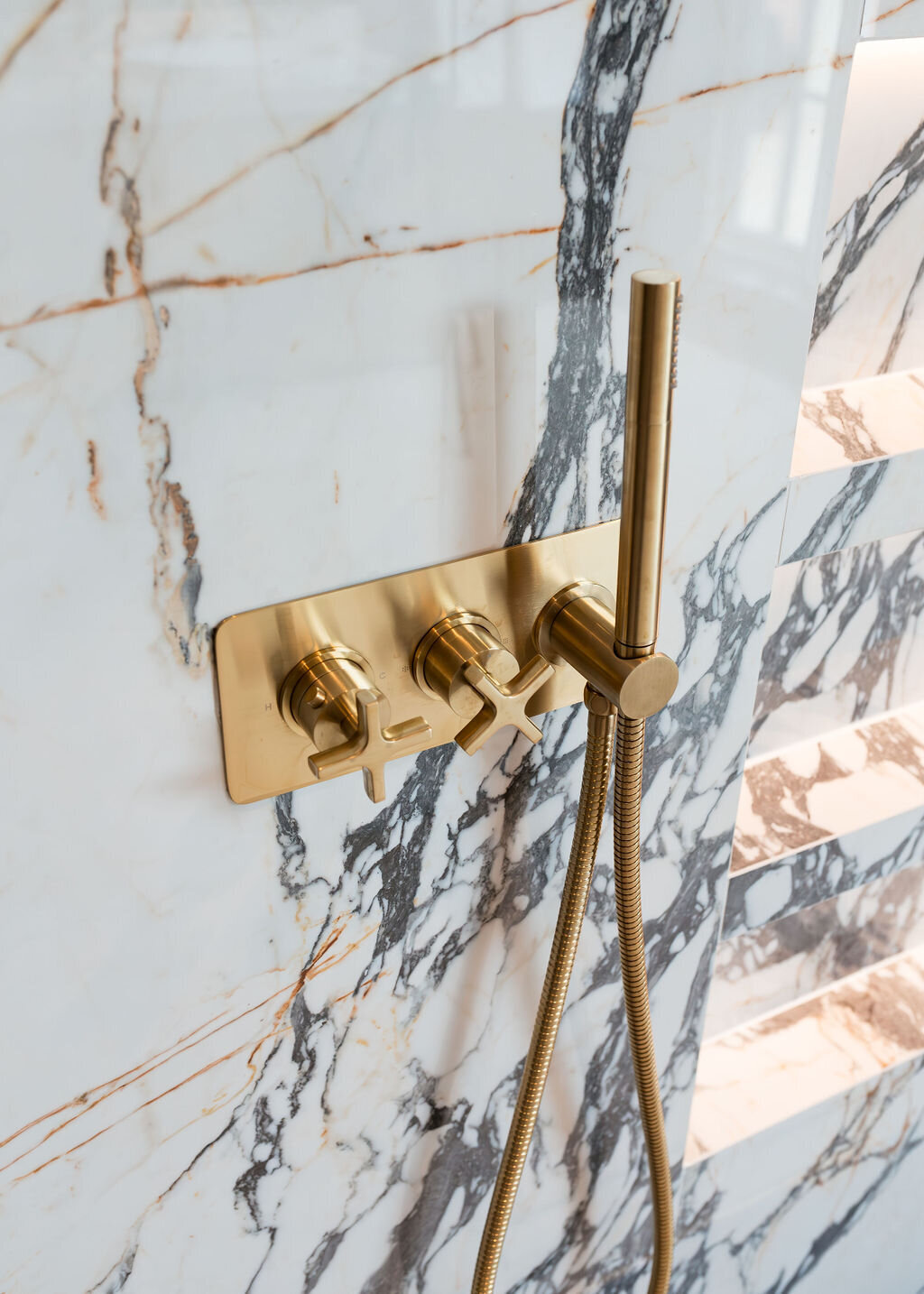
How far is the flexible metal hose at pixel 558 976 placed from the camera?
2.21 feet

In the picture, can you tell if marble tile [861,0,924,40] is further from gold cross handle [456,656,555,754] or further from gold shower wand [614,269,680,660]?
gold cross handle [456,656,555,754]

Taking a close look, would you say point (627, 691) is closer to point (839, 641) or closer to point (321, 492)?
point (321, 492)

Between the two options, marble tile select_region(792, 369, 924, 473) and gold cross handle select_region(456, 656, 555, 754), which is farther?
marble tile select_region(792, 369, 924, 473)

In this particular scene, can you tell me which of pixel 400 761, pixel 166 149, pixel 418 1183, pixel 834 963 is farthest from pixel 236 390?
pixel 834 963

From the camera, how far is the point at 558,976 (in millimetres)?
733

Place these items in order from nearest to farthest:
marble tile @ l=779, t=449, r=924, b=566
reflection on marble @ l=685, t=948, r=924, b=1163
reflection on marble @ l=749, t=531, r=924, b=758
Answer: marble tile @ l=779, t=449, r=924, b=566 < reflection on marble @ l=749, t=531, r=924, b=758 < reflection on marble @ l=685, t=948, r=924, b=1163

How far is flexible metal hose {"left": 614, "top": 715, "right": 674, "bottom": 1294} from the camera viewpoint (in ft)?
2.13

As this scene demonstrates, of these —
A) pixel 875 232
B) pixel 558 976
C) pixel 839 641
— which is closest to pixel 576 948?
pixel 558 976

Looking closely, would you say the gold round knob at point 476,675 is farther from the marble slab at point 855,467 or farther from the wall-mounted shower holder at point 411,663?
the marble slab at point 855,467

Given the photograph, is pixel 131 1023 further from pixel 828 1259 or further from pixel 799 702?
pixel 828 1259

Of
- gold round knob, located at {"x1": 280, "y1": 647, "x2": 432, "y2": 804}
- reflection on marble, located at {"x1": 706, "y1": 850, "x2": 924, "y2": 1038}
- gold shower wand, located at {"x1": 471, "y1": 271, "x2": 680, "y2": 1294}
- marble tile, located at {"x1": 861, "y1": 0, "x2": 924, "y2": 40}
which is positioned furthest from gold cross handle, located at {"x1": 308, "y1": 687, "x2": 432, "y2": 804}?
reflection on marble, located at {"x1": 706, "y1": 850, "x2": 924, "y2": 1038}

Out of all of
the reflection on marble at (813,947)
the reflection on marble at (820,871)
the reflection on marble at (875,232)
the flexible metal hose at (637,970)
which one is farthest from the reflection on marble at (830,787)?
the reflection on marble at (875,232)

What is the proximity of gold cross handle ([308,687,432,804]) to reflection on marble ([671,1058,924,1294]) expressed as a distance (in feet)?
2.28

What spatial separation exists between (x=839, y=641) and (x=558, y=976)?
1.55 ft
